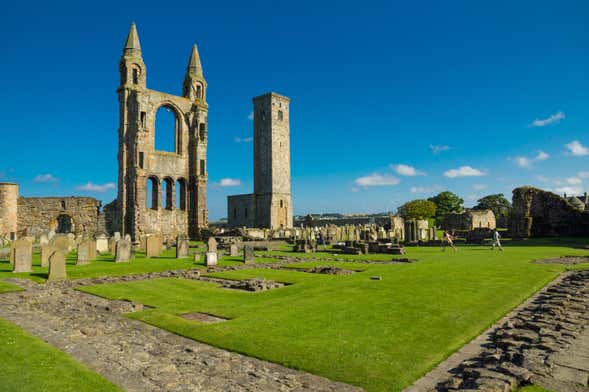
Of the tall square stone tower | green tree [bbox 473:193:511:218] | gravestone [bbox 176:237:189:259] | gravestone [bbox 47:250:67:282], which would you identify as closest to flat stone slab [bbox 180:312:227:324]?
gravestone [bbox 47:250:67:282]

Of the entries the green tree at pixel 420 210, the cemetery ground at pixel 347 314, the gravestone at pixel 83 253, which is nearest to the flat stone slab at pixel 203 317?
the cemetery ground at pixel 347 314

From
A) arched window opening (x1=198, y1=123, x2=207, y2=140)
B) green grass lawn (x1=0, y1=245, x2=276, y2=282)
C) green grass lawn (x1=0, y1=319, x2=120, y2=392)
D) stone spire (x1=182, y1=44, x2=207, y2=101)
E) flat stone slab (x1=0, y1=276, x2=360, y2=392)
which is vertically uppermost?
stone spire (x1=182, y1=44, x2=207, y2=101)

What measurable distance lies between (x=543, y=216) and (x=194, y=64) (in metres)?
33.4

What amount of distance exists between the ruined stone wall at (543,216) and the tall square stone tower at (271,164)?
28.3m

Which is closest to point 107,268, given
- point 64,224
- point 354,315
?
point 354,315

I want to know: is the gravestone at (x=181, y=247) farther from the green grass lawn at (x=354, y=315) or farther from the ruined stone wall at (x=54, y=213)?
the ruined stone wall at (x=54, y=213)

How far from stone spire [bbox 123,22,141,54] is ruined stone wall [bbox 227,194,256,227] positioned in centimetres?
2644

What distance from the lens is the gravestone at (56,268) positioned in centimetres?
1270

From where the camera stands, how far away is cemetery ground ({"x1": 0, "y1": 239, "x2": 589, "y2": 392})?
213 inches

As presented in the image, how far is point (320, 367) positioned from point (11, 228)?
3462cm

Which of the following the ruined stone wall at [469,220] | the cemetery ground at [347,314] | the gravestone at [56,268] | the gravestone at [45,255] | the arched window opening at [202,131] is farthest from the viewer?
the ruined stone wall at [469,220]

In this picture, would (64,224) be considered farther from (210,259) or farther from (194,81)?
(210,259)

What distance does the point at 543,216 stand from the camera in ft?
113

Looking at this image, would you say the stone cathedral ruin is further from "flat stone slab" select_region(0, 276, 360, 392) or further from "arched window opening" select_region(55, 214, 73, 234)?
"flat stone slab" select_region(0, 276, 360, 392)
